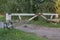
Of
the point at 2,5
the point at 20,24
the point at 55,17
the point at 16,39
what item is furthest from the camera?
the point at 2,5

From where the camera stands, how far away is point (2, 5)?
19.9 meters

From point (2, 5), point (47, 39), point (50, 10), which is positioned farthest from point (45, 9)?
point (47, 39)

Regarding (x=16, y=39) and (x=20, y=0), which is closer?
(x=16, y=39)

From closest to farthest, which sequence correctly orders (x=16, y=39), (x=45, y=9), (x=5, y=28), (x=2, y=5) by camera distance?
1. (x=16, y=39)
2. (x=5, y=28)
3. (x=45, y=9)
4. (x=2, y=5)

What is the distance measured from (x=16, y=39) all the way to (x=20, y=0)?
9.15 m

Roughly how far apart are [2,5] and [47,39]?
33.5 feet

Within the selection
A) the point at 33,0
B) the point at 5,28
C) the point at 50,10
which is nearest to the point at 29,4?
the point at 33,0

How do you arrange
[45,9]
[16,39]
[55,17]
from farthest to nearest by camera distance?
[45,9], [55,17], [16,39]

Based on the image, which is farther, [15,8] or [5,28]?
[15,8]

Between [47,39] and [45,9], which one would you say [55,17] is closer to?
[45,9]

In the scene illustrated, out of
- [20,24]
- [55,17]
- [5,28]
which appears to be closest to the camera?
[5,28]

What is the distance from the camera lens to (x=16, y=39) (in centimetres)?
Answer: 999

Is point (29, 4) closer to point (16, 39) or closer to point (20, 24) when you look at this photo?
point (20, 24)

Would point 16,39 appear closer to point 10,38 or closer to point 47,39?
point 10,38
